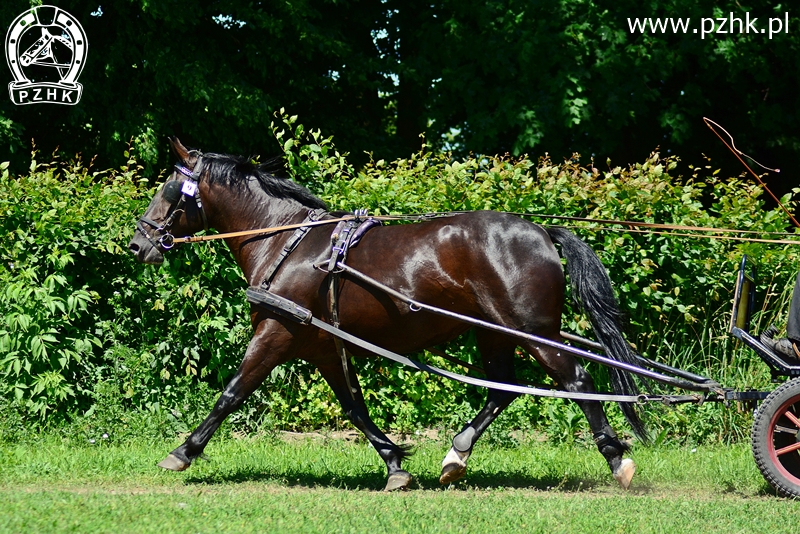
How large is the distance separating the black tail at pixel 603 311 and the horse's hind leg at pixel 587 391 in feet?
0.64

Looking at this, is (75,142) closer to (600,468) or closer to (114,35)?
(114,35)

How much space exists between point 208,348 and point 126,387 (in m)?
0.74

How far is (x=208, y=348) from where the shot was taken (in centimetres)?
720

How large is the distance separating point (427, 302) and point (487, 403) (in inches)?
35.5

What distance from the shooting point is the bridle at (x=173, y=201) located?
18.6 ft

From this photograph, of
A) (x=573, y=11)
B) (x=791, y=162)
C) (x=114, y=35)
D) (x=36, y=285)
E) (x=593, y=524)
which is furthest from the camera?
(x=791, y=162)

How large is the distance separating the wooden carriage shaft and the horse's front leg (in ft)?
1.92

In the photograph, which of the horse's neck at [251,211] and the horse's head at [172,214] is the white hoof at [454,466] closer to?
the horse's neck at [251,211]

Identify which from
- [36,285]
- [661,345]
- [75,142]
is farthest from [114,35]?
[661,345]

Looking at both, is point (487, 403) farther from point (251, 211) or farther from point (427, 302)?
point (251, 211)

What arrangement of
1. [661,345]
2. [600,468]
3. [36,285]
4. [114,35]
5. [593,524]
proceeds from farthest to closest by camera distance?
[114,35] < [661,345] < [36,285] < [600,468] < [593,524]

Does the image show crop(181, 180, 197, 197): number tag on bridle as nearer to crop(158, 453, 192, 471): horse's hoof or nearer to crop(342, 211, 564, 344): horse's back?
crop(342, 211, 564, 344): horse's back

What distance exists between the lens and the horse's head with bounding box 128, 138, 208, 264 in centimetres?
569

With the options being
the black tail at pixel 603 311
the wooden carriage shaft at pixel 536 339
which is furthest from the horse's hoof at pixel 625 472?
the wooden carriage shaft at pixel 536 339
